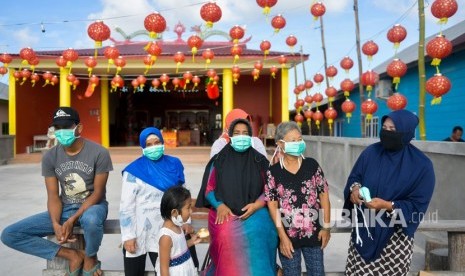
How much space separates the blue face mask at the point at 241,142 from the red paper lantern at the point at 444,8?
461cm

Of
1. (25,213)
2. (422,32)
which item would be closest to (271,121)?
(422,32)

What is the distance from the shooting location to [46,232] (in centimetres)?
280

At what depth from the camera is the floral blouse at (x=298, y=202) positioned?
8.15 ft

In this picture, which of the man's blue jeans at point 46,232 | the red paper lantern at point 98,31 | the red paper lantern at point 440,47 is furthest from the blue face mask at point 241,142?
the red paper lantern at point 98,31

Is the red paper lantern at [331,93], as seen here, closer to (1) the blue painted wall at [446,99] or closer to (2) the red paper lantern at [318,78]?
(2) the red paper lantern at [318,78]

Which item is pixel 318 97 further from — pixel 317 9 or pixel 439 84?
pixel 439 84

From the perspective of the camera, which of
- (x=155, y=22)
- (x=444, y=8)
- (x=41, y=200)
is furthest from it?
(x=155, y=22)

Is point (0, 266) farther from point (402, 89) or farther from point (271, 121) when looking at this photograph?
point (271, 121)

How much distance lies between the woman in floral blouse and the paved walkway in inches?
70.6

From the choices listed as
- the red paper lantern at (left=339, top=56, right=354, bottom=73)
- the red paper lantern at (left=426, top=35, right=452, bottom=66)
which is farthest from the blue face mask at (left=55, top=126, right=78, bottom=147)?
the red paper lantern at (left=339, top=56, right=354, bottom=73)

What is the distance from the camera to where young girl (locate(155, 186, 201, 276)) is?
7.98 ft

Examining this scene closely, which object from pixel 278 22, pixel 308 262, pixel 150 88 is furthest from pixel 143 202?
pixel 150 88

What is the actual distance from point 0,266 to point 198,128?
16145 millimetres

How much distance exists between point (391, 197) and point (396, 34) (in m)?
5.50
